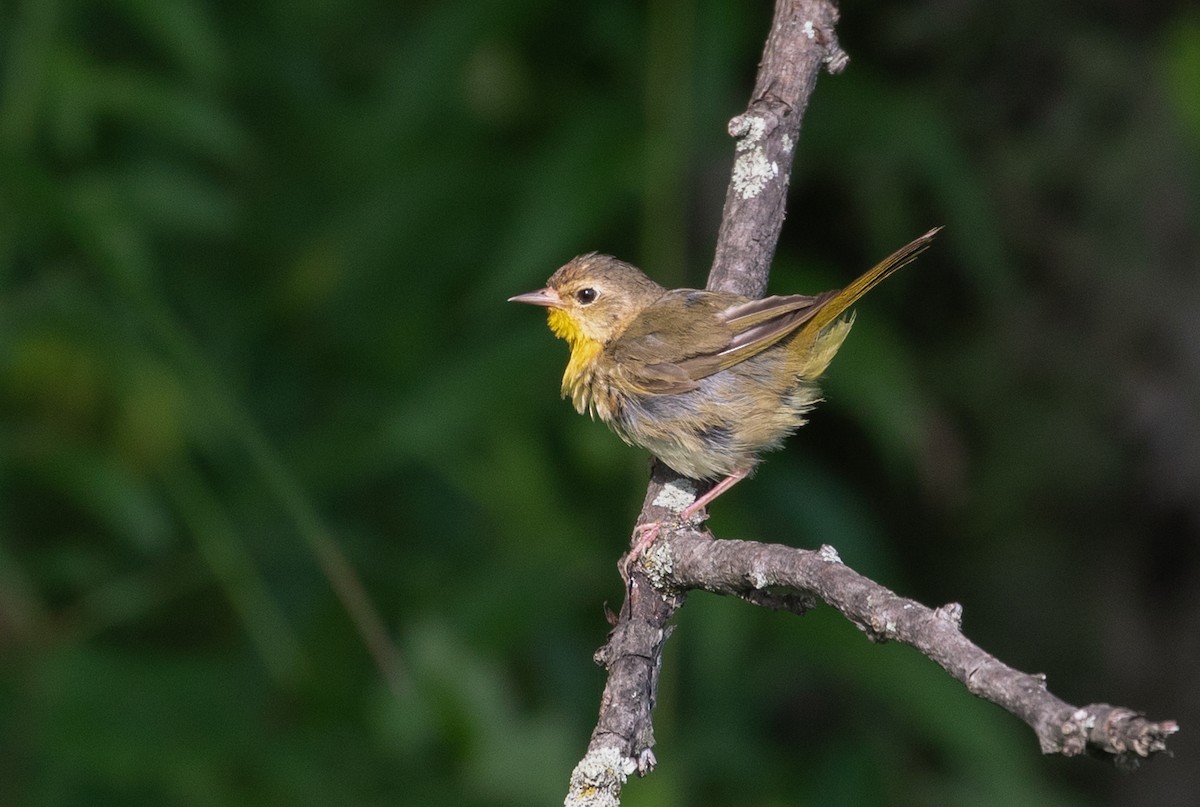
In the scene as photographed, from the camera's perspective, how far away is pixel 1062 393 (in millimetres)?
6105

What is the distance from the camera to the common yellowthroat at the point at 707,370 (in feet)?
12.0

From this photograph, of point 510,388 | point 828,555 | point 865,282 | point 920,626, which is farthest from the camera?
point 510,388

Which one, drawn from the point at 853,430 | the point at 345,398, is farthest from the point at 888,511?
the point at 345,398

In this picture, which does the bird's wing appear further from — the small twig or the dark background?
the small twig

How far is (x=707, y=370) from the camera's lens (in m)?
3.88

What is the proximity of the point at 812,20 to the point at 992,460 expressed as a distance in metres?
3.33

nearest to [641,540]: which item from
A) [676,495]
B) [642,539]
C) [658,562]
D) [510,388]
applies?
[642,539]

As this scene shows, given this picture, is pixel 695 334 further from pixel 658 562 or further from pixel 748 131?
pixel 658 562

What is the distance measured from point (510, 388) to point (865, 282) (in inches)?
65.5

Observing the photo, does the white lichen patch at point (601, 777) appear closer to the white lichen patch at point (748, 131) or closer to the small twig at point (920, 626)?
the small twig at point (920, 626)

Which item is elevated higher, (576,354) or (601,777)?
(576,354)

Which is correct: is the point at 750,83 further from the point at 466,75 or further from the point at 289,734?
the point at 289,734

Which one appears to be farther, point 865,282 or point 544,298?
point 544,298

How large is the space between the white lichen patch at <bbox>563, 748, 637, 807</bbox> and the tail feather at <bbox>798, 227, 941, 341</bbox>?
52.5 inches
